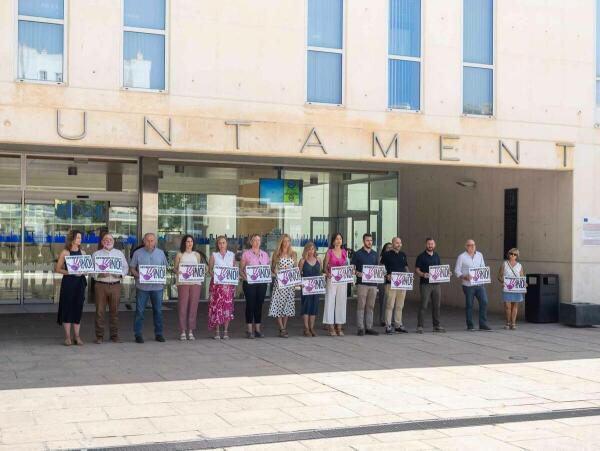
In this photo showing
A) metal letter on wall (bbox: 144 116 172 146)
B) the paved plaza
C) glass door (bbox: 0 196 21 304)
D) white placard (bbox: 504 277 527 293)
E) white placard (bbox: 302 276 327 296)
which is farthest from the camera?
glass door (bbox: 0 196 21 304)

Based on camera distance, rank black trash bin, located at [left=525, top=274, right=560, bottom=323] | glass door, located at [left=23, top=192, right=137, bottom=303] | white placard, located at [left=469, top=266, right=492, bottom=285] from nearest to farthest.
A: white placard, located at [left=469, top=266, right=492, bottom=285]
black trash bin, located at [left=525, top=274, right=560, bottom=323]
glass door, located at [left=23, top=192, right=137, bottom=303]

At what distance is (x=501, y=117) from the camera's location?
16.5 metres

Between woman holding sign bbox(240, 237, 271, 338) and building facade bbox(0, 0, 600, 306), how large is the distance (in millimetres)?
1832

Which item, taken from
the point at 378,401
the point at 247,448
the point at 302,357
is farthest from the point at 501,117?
the point at 247,448

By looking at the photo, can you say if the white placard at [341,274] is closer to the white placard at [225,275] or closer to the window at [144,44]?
the white placard at [225,275]


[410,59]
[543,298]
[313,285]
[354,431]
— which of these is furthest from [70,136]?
[543,298]

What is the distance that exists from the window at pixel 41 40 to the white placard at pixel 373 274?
6073 millimetres

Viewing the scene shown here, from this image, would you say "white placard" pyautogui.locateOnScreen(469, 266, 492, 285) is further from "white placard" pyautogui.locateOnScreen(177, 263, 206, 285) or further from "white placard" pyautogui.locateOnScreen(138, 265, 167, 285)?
"white placard" pyautogui.locateOnScreen(138, 265, 167, 285)

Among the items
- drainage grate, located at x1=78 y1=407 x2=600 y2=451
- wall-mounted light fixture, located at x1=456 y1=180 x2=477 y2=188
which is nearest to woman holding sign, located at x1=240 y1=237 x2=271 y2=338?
drainage grate, located at x1=78 y1=407 x2=600 y2=451

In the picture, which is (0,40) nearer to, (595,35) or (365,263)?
(365,263)

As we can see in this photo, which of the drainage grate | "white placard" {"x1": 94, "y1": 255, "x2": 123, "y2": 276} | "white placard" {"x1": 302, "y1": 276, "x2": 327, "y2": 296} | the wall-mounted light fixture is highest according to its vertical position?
the wall-mounted light fixture

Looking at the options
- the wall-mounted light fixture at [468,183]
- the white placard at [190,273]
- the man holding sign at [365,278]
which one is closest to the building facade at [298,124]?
the wall-mounted light fixture at [468,183]

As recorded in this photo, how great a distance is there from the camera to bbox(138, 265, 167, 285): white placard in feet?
43.9

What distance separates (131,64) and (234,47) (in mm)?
1778
